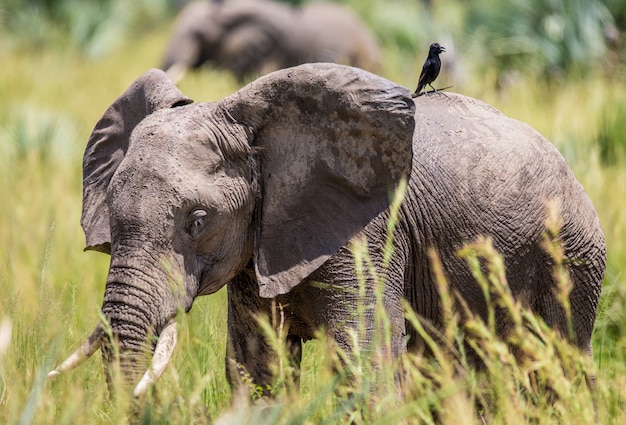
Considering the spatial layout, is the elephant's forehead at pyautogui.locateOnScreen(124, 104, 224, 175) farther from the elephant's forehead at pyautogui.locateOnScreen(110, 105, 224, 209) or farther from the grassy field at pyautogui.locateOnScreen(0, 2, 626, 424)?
the grassy field at pyautogui.locateOnScreen(0, 2, 626, 424)

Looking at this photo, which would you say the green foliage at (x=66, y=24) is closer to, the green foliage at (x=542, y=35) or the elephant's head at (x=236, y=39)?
the elephant's head at (x=236, y=39)

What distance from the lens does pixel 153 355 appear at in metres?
3.67

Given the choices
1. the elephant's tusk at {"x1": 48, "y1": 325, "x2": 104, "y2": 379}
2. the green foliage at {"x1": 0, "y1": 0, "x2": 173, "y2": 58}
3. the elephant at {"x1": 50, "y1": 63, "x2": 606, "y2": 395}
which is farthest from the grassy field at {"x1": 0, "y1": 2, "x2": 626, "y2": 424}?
the green foliage at {"x1": 0, "y1": 0, "x2": 173, "y2": 58}

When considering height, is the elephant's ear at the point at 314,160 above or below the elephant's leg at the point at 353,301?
above

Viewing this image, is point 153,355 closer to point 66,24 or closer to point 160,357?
point 160,357

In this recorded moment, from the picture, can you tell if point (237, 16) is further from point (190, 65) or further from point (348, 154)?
point (348, 154)

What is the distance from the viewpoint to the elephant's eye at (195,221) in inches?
151

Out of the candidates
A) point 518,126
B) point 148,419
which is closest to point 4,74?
point 518,126

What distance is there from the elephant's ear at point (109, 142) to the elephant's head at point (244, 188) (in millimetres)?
58

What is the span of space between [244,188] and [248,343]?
68 centimetres

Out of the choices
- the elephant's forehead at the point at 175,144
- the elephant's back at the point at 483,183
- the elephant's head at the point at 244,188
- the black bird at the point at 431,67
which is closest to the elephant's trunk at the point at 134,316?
the elephant's head at the point at 244,188

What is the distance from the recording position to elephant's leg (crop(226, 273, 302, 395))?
14.3ft

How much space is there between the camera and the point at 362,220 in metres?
4.03

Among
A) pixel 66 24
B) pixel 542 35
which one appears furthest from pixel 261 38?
pixel 66 24
